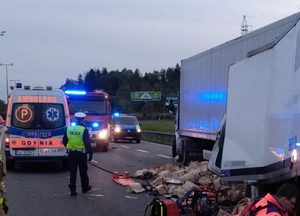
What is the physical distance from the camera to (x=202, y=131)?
56.6ft

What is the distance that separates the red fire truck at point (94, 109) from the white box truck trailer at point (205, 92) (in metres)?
4.34

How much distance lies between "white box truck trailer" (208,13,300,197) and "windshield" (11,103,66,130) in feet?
31.1

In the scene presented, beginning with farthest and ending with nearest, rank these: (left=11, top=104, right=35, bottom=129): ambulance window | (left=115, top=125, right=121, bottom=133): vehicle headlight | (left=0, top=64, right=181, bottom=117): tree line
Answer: (left=0, top=64, right=181, bottom=117): tree line
(left=115, top=125, right=121, bottom=133): vehicle headlight
(left=11, top=104, right=35, bottom=129): ambulance window

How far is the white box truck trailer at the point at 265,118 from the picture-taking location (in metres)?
6.15

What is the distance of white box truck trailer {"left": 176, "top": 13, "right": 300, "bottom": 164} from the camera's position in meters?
13.1

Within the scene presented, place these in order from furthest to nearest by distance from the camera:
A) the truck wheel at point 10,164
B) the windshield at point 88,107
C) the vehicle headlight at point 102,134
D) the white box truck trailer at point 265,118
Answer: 1. the vehicle headlight at point 102,134
2. the windshield at point 88,107
3. the truck wheel at point 10,164
4. the white box truck trailer at point 265,118

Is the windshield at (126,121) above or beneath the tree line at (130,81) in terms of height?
beneath

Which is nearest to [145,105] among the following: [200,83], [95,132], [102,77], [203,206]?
[102,77]

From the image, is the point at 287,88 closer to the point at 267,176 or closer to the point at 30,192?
the point at 267,176

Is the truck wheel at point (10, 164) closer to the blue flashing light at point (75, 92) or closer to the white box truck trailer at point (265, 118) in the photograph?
the blue flashing light at point (75, 92)

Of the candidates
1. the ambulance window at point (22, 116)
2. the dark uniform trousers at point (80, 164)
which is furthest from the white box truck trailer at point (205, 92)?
the ambulance window at point (22, 116)

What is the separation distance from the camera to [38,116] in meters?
16.7

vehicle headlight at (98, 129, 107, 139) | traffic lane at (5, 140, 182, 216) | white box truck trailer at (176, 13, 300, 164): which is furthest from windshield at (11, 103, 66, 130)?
vehicle headlight at (98, 129, 107, 139)

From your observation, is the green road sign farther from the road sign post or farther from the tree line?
the tree line
